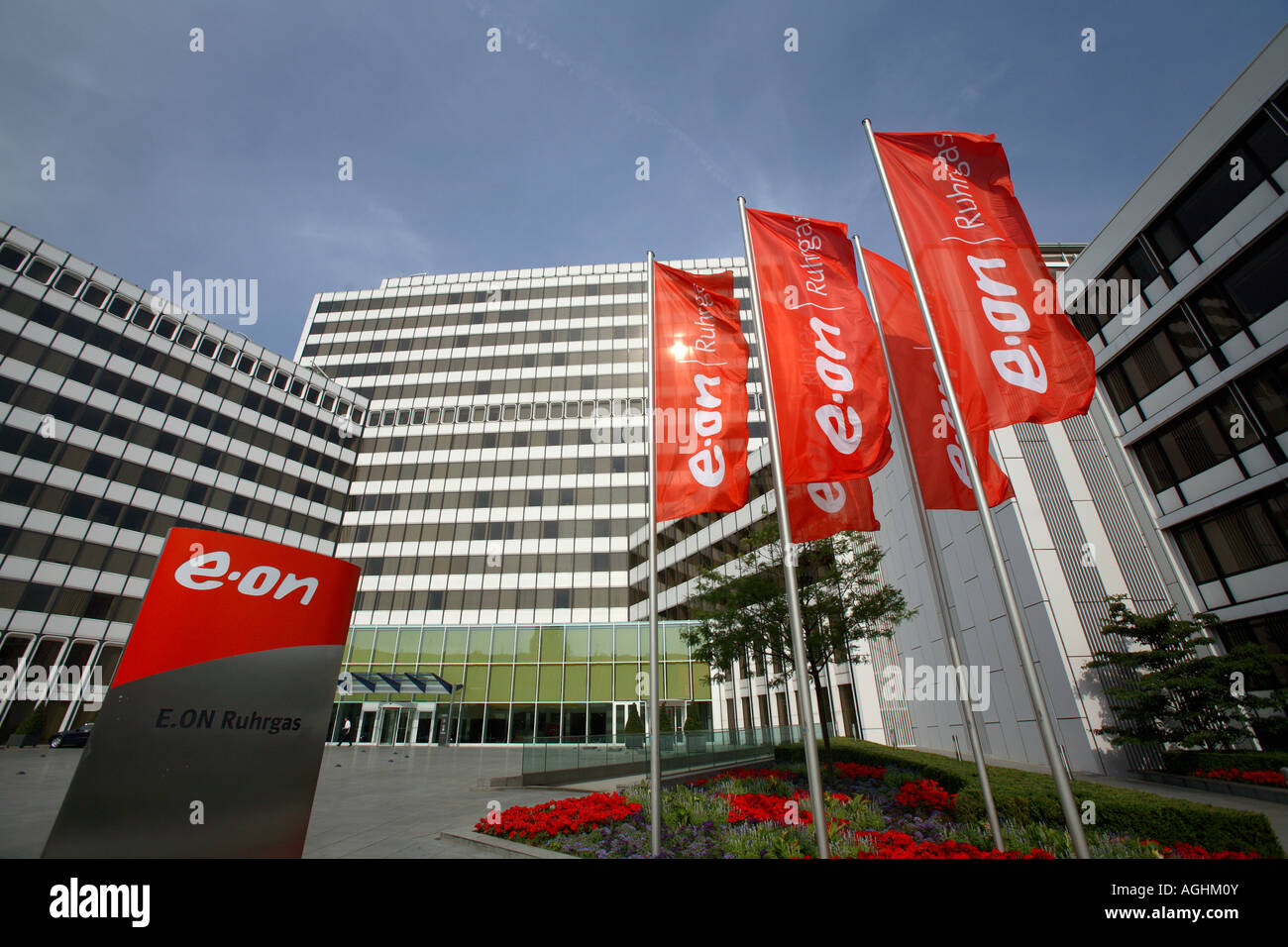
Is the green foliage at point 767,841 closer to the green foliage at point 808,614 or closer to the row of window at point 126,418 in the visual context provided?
the green foliage at point 808,614

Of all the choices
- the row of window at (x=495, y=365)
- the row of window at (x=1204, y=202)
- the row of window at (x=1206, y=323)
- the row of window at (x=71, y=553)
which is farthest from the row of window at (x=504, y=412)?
the row of window at (x=1204, y=202)

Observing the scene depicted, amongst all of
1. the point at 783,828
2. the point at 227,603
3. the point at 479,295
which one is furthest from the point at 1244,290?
the point at 479,295

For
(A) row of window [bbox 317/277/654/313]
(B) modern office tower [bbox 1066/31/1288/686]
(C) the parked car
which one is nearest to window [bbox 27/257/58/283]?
(A) row of window [bbox 317/277/654/313]

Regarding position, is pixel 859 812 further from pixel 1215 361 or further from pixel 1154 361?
pixel 1154 361

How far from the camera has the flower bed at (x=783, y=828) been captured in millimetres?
7477

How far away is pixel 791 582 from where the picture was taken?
7.23 meters

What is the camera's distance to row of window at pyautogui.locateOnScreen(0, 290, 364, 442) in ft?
114

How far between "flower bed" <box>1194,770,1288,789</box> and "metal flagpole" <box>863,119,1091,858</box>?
395 inches

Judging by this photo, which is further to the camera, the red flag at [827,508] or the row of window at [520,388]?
the row of window at [520,388]

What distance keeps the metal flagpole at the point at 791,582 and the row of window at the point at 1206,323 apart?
64.6ft

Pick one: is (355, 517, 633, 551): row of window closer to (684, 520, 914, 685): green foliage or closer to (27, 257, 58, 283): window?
(27, 257, 58, 283): window

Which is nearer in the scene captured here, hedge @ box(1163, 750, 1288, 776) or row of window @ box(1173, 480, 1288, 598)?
hedge @ box(1163, 750, 1288, 776)

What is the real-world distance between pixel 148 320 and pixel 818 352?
167 ft

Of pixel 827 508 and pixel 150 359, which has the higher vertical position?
pixel 150 359
